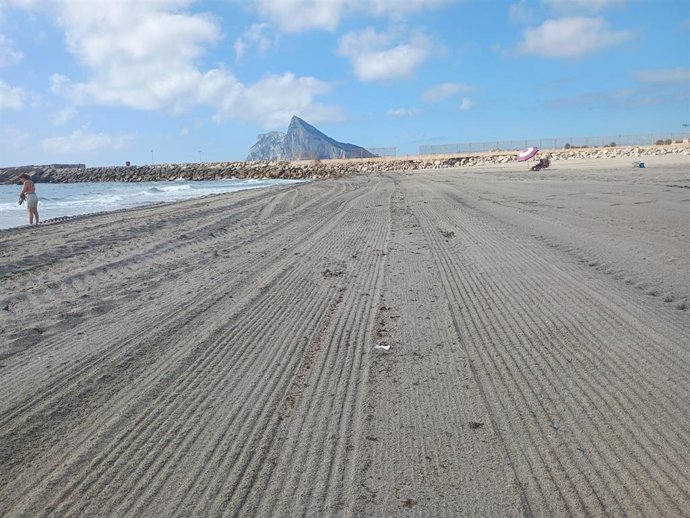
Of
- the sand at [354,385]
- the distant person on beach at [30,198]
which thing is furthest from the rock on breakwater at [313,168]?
the sand at [354,385]

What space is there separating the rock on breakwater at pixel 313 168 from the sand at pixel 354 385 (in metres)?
43.8

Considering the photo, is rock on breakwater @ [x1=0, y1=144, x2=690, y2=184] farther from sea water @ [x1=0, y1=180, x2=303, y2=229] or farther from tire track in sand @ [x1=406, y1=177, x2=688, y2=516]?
tire track in sand @ [x1=406, y1=177, x2=688, y2=516]

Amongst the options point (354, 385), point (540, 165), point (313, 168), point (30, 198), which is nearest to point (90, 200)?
point (30, 198)

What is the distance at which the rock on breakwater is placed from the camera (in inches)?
2192

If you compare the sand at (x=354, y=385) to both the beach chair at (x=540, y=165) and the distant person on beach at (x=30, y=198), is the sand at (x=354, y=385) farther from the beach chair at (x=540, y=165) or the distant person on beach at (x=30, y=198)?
the beach chair at (x=540, y=165)

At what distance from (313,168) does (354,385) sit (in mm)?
62157

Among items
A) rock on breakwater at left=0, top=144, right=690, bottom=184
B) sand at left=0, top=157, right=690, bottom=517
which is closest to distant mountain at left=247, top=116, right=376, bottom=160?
rock on breakwater at left=0, top=144, right=690, bottom=184

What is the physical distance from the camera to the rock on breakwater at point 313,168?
5567 centimetres

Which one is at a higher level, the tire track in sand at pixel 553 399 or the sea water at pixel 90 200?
the tire track in sand at pixel 553 399

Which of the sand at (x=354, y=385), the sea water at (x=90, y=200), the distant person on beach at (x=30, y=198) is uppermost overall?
the distant person on beach at (x=30, y=198)

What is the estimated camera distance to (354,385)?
3840mm

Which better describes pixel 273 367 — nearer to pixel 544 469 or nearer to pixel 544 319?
pixel 544 469

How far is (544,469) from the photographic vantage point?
2787 mm

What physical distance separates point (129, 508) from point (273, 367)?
66.9 inches
